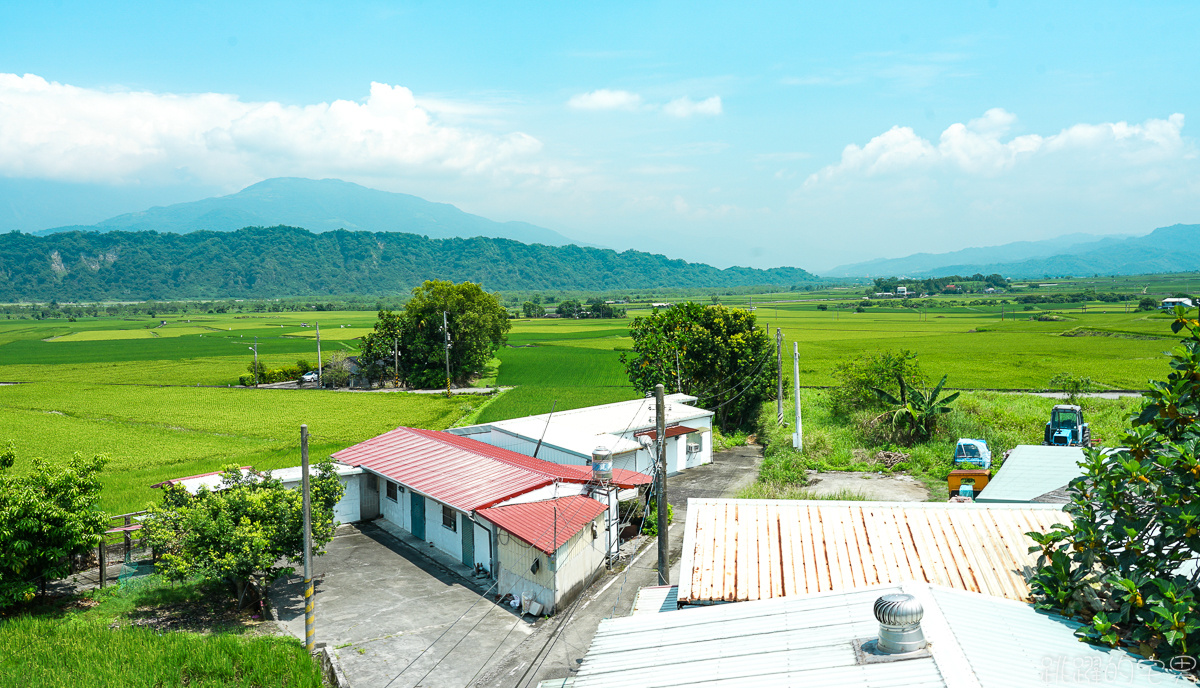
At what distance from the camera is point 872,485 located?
939 inches

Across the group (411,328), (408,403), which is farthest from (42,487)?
(411,328)

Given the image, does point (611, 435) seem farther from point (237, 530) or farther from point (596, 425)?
point (237, 530)

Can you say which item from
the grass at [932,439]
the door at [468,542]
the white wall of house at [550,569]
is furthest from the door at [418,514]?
the grass at [932,439]

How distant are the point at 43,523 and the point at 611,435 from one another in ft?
56.7

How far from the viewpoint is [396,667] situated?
1332 cm

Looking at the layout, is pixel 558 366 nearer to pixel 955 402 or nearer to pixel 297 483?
pixel 955 402

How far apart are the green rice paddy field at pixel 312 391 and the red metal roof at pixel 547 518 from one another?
528 inches

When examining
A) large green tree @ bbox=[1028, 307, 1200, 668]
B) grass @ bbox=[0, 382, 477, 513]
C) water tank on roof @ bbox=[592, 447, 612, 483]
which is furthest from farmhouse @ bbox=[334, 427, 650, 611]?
large green tree @ bbox=[1028, 307, 1200, 668]

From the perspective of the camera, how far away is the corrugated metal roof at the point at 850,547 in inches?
397

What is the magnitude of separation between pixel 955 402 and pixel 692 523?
82.8 ft

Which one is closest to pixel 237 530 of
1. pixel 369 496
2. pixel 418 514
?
pixel 418 514

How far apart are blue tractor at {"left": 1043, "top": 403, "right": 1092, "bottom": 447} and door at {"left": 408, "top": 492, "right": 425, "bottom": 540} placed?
863 inches

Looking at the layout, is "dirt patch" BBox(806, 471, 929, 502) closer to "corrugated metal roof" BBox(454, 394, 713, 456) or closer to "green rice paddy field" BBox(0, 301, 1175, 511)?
"corrugated metal roof" BBox(454, 394, 713, 456)

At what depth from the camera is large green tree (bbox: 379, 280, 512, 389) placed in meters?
57.7
